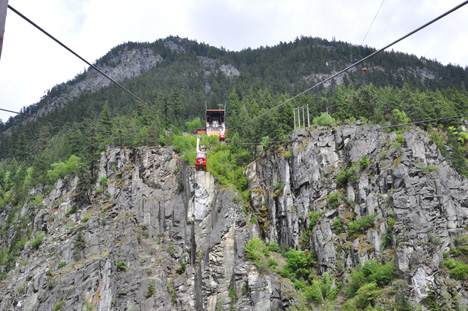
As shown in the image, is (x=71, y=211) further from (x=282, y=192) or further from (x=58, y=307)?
(x=282, y=192)

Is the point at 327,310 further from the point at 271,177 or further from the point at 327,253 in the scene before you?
the point at 271,177

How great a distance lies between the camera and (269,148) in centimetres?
4178

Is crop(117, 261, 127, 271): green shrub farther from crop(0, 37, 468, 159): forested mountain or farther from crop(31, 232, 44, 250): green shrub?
crop(0, 37, 468, 159): forested mountain

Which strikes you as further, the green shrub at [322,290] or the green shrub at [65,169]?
the green shrub at [65,169]

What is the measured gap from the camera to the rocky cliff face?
29.4m

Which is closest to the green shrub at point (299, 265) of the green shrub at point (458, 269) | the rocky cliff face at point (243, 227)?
the rocky cliff face at point (243, 227)

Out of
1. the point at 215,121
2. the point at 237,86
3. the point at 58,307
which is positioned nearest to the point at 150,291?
the point at 58,307

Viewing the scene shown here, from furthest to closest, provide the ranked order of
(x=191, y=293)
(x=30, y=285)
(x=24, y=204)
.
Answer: (x=24, y=204), (x=30, y=285), (x=191, y=293)

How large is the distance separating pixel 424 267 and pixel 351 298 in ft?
18.7

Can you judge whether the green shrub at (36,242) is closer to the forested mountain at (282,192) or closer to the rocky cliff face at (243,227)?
the forested mountain at (282,192)

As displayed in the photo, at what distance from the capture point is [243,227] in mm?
A: 36125

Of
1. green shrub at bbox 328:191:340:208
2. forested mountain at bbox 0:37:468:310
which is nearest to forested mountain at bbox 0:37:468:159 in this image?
forested mountain at bbox 0:37:468:310

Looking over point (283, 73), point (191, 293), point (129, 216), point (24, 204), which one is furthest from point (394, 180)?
point (283, 73)

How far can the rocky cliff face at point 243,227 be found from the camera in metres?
29.4
